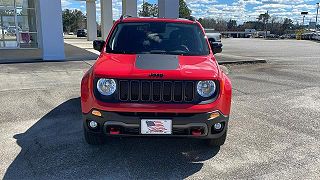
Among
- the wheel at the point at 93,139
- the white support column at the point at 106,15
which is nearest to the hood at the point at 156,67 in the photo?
the wheel at the point at 93,139

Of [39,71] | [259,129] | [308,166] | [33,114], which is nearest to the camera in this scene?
[308,166]

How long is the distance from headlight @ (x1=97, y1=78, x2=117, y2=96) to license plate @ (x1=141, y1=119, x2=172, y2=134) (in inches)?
20.9

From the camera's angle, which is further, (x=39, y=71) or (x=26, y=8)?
(x=26, y=8)

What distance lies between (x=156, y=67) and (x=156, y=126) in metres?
0.74

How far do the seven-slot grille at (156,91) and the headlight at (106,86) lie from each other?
3.6 inches

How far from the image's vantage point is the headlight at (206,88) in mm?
3492

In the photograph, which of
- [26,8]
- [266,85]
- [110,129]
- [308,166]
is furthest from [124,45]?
[26,8]

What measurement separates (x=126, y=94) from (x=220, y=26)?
348ft

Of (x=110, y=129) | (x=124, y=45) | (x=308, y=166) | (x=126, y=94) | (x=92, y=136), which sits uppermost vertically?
(x=124, y=45)

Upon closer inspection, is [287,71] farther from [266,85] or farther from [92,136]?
[92,136]

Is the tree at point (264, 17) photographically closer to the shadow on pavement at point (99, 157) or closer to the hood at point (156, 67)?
the hood at point (156, 67)

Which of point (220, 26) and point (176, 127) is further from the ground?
point (220, 26)

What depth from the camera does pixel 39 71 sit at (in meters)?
10.1

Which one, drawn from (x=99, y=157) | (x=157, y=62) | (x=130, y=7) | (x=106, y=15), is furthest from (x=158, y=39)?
(x=106, y=15)
